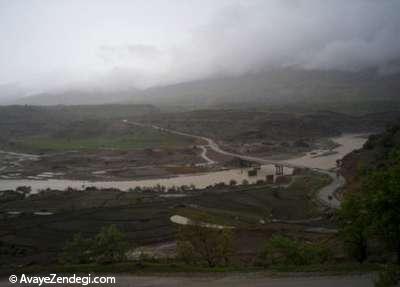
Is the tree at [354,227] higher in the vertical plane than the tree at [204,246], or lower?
higher

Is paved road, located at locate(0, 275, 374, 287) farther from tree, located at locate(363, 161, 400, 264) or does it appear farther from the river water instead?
the river water

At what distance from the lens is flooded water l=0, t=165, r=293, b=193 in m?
76.9

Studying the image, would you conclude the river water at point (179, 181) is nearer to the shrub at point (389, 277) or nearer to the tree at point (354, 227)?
the tree at point (354, 227)

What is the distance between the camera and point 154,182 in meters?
79.7

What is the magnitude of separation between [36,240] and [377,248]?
31.3 metres

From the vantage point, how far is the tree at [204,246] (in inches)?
1060

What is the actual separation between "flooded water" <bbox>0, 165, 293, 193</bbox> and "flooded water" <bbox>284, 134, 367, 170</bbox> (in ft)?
24.3

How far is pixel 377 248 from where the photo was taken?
25.8 meters

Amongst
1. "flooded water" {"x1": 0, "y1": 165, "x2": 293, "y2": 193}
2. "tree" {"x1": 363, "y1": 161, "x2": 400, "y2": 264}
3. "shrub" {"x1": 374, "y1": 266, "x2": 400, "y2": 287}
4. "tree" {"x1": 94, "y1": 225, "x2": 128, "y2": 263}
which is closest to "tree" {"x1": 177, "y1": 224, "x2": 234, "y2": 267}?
"tree" {"x1": 94, "y1": 225, "x2": 128, "y2": 263}

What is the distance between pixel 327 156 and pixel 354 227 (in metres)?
79.3

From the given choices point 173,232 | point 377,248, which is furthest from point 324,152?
point 377,248

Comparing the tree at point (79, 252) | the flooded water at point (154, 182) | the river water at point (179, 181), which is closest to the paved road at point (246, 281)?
the tree at point (79, 252)

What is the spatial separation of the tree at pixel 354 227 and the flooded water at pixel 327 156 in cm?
6245

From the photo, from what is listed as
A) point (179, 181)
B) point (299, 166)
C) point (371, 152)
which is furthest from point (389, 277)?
point (299, 166)
